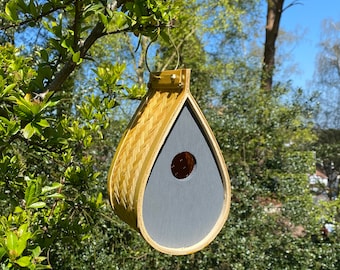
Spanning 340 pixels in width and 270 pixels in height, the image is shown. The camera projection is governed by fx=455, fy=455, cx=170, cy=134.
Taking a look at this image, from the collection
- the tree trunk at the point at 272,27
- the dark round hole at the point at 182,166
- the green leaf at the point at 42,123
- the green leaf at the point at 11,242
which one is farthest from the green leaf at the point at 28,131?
the tree trunk at the point at 272,27

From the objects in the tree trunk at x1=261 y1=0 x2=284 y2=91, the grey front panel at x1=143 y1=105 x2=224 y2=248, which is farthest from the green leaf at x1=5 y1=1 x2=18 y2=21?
the tree trunk at x1=261 y1=0 x2=284 y2=91

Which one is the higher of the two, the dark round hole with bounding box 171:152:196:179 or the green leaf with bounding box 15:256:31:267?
the green leaf with bounding box 15:256:31:267

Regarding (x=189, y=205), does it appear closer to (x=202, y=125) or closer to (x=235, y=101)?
(x=202, y=125)

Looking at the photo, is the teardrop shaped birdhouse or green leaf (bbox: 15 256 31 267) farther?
the teardrop shaped birdhouse

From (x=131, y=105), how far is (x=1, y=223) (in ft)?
12.8

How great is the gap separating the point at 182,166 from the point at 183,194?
12 centimetres

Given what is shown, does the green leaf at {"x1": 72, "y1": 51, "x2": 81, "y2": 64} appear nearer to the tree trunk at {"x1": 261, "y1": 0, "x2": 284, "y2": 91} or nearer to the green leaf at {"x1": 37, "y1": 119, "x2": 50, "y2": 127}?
the green leaf at {"x1": 37, "y1": 119, "x2": 50, "y2": 127}

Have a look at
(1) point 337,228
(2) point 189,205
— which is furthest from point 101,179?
(2) point 189,205

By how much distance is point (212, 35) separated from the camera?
28.7ft

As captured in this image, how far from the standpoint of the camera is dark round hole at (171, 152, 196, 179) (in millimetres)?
1393

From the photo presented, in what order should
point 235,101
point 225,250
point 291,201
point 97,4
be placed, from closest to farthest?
point 97,4
point 225,250
point 291,201
point 235,101

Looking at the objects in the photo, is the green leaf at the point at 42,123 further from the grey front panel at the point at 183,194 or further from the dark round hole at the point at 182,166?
the dark round hole at the point at 182,166

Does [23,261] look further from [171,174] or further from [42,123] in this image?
[171,174]

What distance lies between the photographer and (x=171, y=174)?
131cm
